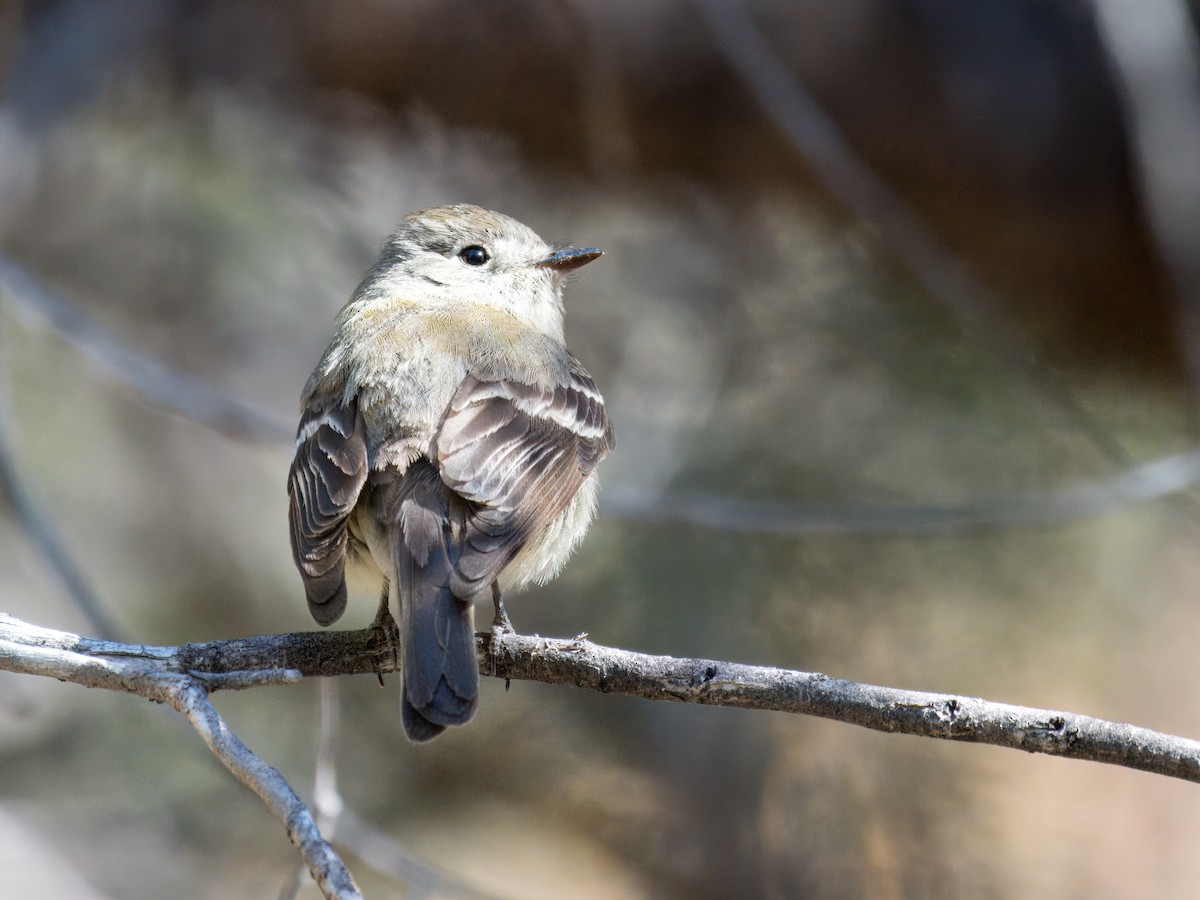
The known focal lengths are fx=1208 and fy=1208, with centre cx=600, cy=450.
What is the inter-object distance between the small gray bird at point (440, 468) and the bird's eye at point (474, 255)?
18 centimetres

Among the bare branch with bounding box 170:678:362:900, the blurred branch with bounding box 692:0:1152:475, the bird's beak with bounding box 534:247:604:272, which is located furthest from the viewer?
the blurred branch with bounding box 692:0:1152:475

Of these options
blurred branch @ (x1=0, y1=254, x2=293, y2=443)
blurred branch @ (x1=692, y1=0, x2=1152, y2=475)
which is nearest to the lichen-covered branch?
blurred branch @ (x1=0, y1=254, x2=293, y2=443)

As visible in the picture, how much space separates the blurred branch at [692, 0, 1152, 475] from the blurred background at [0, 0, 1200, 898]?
17 millimetres

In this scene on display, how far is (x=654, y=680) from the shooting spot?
2350mm

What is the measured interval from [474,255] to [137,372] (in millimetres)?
1559

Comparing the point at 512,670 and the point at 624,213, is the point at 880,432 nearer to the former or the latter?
the point at 624,213

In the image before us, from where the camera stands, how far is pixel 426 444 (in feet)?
9.50

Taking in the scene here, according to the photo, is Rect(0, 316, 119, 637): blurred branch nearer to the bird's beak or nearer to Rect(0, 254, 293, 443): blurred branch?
Rect(0, 254, 293, 443): blurred branch

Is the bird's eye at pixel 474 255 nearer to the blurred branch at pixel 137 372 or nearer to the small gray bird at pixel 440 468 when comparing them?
the small gray bird at pixel 440 468

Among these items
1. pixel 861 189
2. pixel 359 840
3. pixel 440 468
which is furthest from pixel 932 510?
Result: pixel 359 840

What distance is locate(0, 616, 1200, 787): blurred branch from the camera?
213cm

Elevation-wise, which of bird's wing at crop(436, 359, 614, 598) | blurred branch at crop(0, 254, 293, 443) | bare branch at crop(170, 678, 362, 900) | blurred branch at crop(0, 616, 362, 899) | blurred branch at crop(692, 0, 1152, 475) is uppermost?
blurred branch at crop(692, 0, 1152, 475)

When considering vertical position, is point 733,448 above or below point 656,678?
above

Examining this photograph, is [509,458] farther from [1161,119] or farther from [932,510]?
[1161,119]
